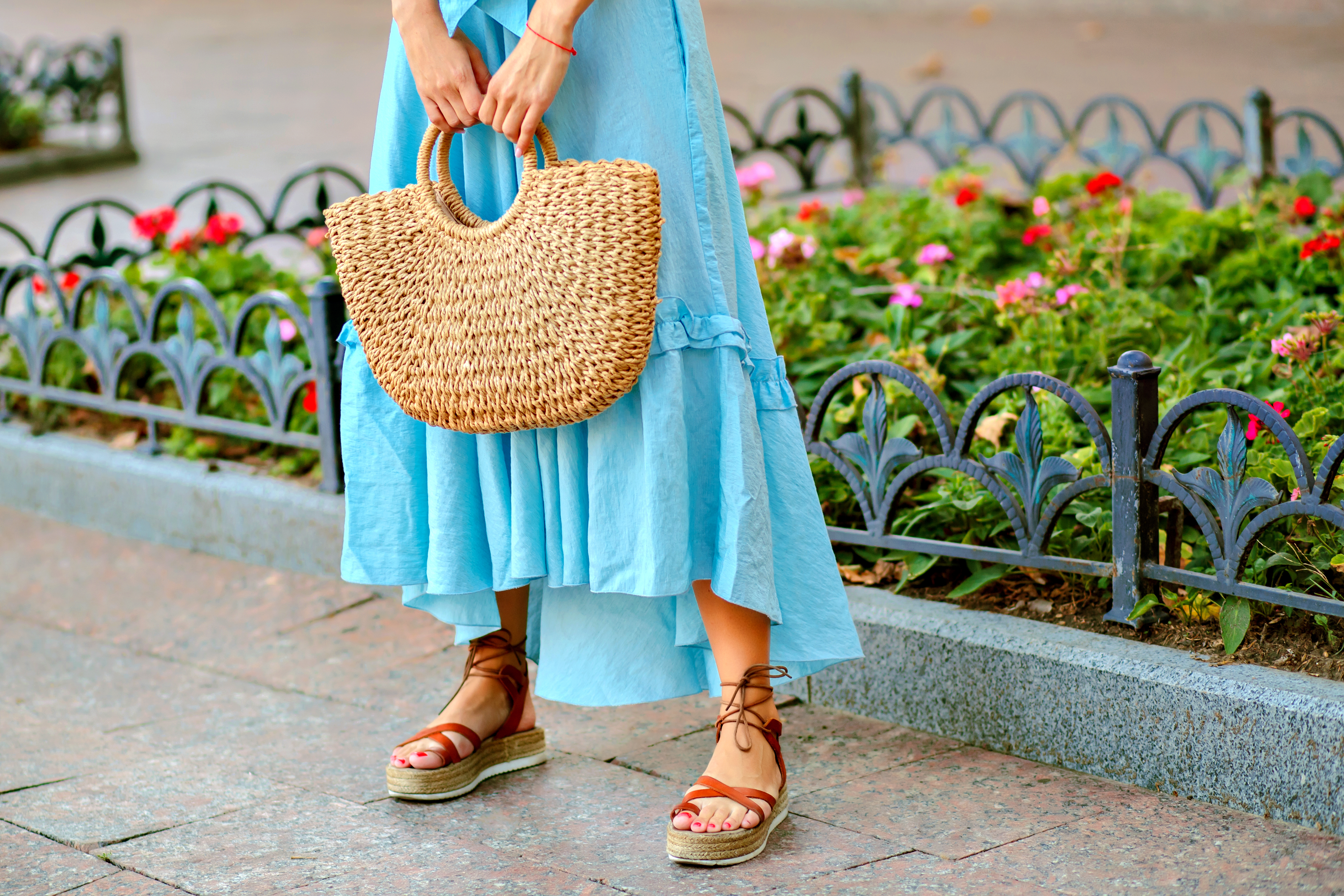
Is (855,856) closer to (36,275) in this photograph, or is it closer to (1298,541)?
(1298,541)

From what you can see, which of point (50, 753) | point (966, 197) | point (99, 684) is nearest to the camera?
point (50, 753)

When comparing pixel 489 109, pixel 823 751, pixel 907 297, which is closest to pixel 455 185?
pixel 489 109

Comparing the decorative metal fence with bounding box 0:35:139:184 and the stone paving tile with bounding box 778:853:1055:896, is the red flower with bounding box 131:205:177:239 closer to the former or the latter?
the stone paving tile with bounding box 778:853:1055:896

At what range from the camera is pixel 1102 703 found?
2537mm

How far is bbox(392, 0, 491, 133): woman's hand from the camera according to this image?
2.25 metres

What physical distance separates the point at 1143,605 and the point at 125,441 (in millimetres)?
3086

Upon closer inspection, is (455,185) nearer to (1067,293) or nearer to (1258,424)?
(1258,424)

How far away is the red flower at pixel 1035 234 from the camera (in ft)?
14.0

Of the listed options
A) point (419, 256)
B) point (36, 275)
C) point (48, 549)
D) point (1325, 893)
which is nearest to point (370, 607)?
point (48, 549)

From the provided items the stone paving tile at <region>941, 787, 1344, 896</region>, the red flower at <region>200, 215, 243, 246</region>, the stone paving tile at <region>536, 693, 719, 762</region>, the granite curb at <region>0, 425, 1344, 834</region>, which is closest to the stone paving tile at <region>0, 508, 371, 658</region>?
the stone paving tile at <region>536, 693, 719, 762</region>

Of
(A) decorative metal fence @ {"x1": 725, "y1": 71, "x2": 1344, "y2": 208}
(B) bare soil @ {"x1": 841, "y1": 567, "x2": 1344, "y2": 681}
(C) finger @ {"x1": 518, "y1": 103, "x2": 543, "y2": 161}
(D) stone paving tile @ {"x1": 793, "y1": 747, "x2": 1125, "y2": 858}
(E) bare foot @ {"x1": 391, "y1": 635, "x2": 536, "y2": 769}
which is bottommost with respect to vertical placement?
(D) stone paving tile @ {"x1": 793, "y1": 747, "x2": 1125, "y2": 858}

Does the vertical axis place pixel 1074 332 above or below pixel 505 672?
above

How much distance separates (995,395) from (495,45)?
1139 mm

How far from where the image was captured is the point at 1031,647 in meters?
2.63
